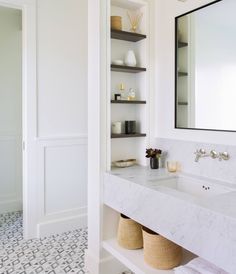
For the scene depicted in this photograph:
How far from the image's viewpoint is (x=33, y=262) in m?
2.40

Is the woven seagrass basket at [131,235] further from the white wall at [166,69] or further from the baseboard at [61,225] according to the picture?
the baseboard at [61,225]

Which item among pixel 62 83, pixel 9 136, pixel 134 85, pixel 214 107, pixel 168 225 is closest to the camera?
pixel 168 225

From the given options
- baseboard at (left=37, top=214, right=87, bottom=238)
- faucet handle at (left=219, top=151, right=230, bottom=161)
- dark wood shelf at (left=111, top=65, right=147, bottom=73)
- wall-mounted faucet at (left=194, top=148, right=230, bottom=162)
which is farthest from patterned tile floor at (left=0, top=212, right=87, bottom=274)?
dark wood shelf at (left=111, top=65, right=147, bottom=73)

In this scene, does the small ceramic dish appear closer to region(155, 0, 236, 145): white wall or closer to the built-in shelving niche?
the built-in shelving niche

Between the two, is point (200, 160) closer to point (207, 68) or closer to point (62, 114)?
point (207, 68)

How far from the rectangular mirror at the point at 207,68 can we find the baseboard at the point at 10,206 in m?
2.52

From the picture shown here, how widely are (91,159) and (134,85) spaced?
0.73 meters

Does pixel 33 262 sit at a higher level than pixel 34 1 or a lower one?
lower

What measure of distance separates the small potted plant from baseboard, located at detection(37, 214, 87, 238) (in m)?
1.25

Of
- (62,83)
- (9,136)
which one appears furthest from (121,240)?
(9,136)

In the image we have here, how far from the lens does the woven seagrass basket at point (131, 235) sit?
2074 mm

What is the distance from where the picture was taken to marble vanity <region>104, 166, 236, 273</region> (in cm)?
132

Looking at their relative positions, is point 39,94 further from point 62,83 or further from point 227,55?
point 227,55

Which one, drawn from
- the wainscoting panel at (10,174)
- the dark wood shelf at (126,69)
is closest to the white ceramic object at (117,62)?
the dark wood shelf at (126,69)
